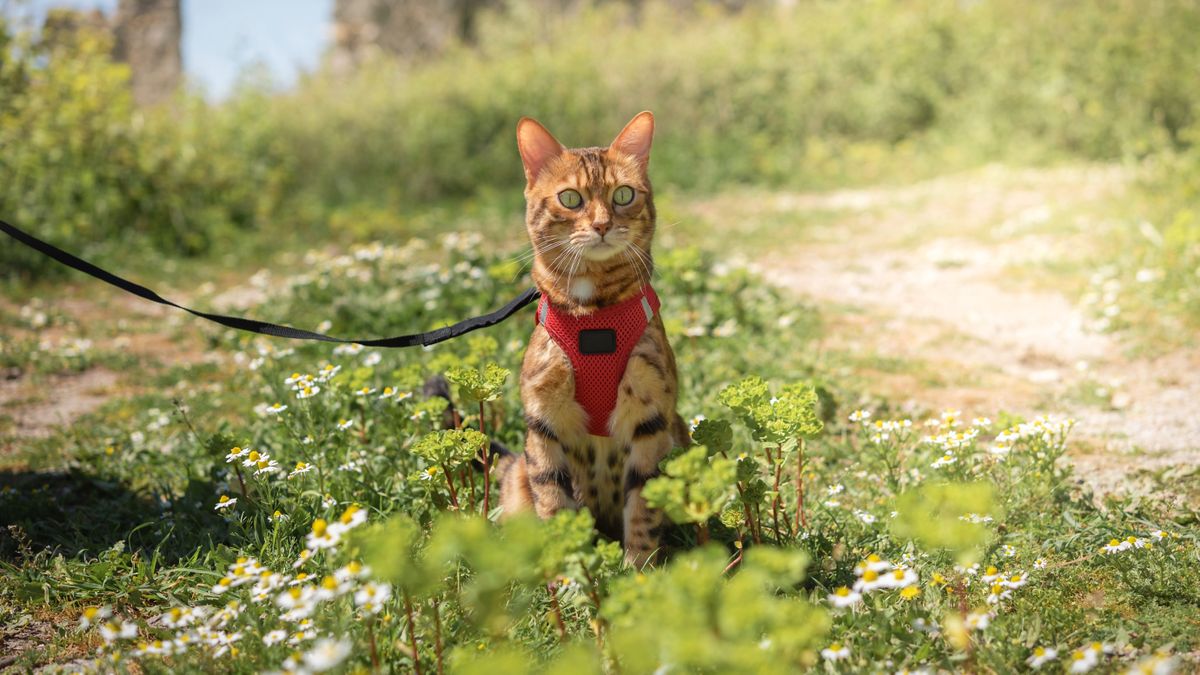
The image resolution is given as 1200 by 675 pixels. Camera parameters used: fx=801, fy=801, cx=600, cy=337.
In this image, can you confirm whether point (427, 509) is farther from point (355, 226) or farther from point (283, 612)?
point (355, 226)

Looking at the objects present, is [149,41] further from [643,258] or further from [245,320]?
[643,258]

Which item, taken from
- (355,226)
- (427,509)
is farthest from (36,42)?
(427,509)

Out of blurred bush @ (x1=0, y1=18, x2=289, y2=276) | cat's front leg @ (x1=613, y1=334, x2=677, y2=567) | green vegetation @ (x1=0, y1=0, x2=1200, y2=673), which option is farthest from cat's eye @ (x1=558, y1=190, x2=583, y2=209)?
blurred bush @ (x1=0, y1=18, x2=289, y2=276)

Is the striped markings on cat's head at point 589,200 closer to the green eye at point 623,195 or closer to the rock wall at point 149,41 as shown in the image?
the green eye at point 623,195

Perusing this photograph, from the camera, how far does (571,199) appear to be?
2.44 metres

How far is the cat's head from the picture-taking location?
7.80 feet

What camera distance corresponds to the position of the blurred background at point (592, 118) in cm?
796

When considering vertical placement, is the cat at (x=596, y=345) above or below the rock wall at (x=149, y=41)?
below

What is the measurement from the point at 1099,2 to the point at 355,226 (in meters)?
9.45

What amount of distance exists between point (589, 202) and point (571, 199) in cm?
7

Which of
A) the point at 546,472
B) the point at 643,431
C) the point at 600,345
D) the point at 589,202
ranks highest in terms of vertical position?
the point at 589,202

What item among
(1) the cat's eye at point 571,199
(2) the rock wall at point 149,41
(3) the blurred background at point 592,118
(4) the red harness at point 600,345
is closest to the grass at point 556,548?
(4) the red harness at point 600,345

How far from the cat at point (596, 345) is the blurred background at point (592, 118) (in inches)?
186

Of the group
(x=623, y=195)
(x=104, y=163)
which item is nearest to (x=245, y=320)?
(x=623, y=195)
